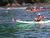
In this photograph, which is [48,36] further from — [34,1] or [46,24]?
[34,1]

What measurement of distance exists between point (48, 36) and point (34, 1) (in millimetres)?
90222

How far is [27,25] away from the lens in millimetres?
26906

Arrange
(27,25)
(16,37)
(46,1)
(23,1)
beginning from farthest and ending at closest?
(46,1) < (23,1) < (27,25) < (16,37)

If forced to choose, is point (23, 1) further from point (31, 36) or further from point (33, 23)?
point (31, 36)

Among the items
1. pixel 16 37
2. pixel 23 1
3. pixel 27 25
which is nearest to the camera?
pixel 16 37

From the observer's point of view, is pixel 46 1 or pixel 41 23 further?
pixel 46 1

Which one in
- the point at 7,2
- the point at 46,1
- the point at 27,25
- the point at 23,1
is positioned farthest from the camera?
the point at 46,1

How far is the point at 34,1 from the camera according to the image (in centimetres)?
10819

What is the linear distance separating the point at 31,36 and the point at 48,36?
201 cm

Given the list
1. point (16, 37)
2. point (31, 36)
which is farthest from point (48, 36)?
point (16, 37)

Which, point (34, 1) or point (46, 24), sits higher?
point (46, 24)

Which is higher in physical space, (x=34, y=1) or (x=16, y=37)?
(x=16, y=37)

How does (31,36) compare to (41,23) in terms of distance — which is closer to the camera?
(31,36)

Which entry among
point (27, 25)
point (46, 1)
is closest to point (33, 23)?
point (27, 25)
